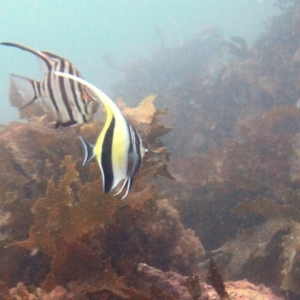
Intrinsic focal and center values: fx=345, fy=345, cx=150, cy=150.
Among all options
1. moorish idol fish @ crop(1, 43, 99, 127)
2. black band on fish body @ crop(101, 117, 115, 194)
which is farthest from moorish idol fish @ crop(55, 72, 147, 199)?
moorish idol fish @ crop(1, 43, 99, 127)

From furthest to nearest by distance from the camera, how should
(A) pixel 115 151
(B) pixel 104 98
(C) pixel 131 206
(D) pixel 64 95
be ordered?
(C) pixel 131 206, (D) pixel 64 95, (A) pixel 115 151, (B) pixel 104 98

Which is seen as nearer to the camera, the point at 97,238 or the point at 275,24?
the point at 97,238

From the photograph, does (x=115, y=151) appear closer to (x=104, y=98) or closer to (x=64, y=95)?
(x=104, y=98)

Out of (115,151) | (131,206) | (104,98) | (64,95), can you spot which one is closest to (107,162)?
(115,151)

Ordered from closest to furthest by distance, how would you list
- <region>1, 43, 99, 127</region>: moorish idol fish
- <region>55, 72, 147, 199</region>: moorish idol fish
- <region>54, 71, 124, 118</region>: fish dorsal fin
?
<region>54, 71, 124, 118</region>: fish dorsal fin, <region>55, 72, 147, 199</region>: moorish idol fish, <region>1, 43, 99, 127</region>: moorish idol fish

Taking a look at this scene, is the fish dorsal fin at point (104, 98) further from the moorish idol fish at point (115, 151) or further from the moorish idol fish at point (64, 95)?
the moorish idol fish at point (64, 95)

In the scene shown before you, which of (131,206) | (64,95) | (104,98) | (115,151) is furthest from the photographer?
(131,206)

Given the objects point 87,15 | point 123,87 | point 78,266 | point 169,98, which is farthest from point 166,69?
point 87,15

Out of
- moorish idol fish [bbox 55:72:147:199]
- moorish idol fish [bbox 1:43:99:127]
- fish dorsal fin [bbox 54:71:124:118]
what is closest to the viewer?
fish dorsal fin [bbox 54:71:124:118]

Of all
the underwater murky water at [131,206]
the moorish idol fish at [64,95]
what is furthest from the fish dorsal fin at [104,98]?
the moorish idol fish at [64,95]

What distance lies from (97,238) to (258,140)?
4.12m

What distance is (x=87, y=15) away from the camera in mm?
142125

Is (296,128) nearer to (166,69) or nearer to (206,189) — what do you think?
(206,189)

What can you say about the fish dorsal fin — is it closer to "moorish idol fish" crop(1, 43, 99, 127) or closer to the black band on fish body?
the black band on fish body
